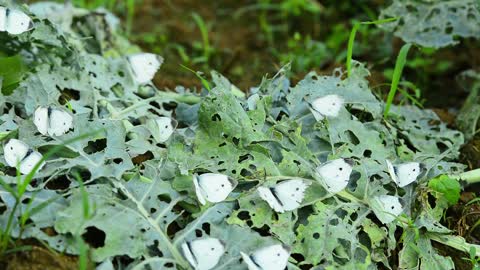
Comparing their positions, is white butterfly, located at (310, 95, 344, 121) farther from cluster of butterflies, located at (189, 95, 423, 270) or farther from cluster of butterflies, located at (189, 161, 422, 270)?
cluster of butterflies, located at (189, 161, 422, 270)

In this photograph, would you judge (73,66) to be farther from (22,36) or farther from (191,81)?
(191,81)

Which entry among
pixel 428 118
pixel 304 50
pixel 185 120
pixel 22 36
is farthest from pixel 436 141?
pixel 22 36

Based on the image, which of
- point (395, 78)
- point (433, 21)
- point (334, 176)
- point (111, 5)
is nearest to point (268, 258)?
point (334, 176)

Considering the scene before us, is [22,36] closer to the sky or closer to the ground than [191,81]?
closer to the sky

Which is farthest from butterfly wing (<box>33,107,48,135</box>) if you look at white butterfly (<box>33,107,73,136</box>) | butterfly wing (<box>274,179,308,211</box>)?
butterfly wing (<box>274,179,308,211</box>)

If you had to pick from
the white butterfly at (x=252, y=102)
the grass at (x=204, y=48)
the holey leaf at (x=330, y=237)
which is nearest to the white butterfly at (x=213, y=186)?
the holey leaf at (x=330, y=237)

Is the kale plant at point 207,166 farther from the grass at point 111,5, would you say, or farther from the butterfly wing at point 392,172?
the grass at point 111,5
